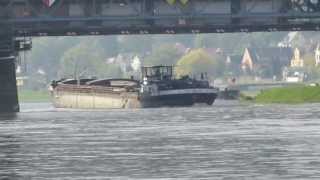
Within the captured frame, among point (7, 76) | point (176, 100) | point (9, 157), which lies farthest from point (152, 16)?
point (9, 157)

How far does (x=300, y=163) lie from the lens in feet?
173

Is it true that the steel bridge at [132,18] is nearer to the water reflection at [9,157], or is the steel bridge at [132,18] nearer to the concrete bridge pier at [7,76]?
the concrete bridge pier at [7,76]

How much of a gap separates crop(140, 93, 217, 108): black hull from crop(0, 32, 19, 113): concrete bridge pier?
82.5ft

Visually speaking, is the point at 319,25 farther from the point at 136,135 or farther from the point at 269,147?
the point at 269,147

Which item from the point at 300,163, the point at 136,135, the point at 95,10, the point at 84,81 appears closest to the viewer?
the point at 300,163

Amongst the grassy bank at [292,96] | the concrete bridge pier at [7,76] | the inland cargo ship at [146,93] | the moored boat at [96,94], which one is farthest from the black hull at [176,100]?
the concrete bridge pier at [7,76]

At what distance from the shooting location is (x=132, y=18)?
14075 centimetres

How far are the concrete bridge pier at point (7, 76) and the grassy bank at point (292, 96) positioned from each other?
2786 centimetres

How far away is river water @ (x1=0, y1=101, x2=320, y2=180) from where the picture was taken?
50.4 meters

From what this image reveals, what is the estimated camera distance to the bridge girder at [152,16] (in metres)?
141

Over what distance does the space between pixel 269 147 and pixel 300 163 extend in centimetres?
889

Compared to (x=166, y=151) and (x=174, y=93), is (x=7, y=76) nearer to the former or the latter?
(x=174, y=93)

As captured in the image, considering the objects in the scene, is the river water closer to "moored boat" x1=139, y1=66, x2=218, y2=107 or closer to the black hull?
the black hull

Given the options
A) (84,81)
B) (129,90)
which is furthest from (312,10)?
(84,81)
